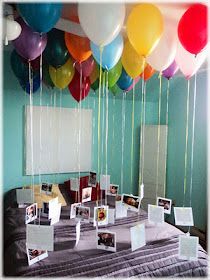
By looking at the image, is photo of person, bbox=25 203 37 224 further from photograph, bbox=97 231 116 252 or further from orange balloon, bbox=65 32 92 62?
orange balloon, bbox=65 32 92 62

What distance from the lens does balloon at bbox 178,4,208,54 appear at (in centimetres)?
167

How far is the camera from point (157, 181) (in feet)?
13.3

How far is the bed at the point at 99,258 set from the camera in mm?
1616

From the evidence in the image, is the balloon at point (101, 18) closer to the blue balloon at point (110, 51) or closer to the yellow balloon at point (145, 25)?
the yellow balloon at point (145, 25)

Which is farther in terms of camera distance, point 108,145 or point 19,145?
point 108,145

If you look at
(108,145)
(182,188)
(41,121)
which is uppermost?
(41,121)

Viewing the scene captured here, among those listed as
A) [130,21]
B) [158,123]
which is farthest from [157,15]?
[158,123]

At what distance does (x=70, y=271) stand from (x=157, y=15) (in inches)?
65.4

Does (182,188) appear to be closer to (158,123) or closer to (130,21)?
(158,123)

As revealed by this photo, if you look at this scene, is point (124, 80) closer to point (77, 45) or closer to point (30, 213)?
point (77, 45)

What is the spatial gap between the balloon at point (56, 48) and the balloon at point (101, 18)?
67cm

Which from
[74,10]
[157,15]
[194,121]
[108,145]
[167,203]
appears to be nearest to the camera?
[157,15]

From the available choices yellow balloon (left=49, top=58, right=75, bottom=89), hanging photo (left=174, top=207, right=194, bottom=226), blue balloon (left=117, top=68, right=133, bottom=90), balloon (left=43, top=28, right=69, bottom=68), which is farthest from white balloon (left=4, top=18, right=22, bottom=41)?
hanging photo (left=174, top=207, right=194, bottom=226)

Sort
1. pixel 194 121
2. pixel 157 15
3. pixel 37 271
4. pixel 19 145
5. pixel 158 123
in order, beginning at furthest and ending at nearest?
pixel 158 123 → pixel 194 121 → pixel 19 145 → pixel 157 15 → pixel 37 271
